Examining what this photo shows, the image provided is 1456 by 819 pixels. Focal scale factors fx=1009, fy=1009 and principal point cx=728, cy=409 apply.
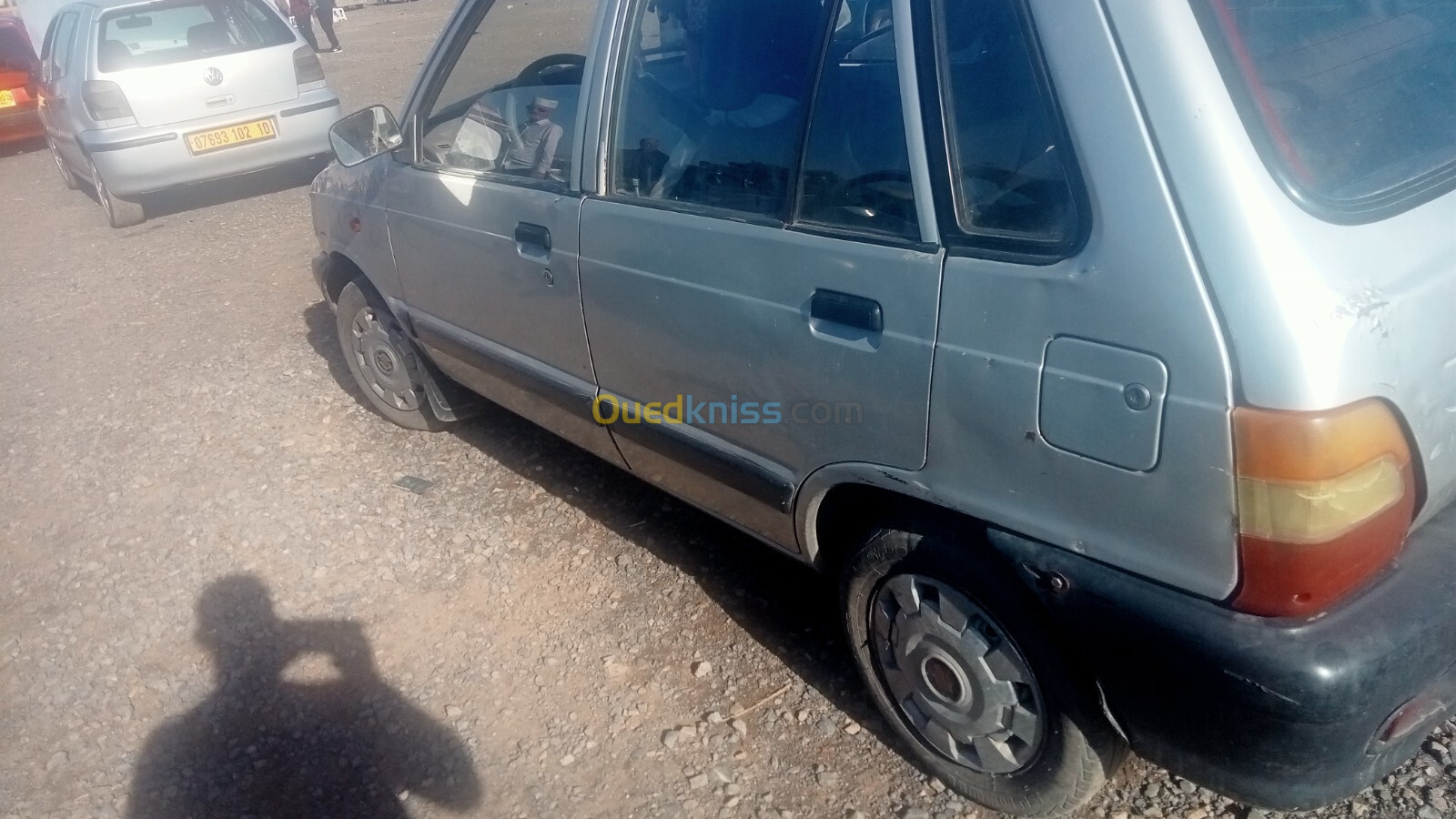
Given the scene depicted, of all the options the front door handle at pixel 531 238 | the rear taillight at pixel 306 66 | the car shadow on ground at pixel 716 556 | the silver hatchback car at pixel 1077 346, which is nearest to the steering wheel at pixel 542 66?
the silver hatchback car at pixel 1077 346

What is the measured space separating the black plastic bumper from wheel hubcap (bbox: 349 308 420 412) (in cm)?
295

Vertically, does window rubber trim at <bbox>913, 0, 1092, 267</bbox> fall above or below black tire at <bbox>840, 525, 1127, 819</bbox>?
above

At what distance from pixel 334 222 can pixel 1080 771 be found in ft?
10.9

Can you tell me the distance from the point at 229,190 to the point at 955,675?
8.63 meters

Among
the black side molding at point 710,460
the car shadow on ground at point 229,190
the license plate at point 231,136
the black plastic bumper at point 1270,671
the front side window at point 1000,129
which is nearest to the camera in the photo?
the black plastic bumper at point 1270,671

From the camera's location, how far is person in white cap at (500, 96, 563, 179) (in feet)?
9.43

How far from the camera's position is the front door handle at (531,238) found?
2.80m

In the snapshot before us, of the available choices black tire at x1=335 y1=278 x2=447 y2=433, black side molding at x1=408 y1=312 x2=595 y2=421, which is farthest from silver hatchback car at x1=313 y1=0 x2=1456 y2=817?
black tire at x1=335 y1=278 x2=447 y2=433

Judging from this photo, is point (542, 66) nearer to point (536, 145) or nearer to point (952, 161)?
point (536, 145)

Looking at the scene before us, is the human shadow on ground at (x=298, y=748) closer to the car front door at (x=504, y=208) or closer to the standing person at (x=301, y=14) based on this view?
the car front door at (x=504, y=208)

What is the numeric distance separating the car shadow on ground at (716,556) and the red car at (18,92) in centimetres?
1006

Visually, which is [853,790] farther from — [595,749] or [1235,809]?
[1235,809]

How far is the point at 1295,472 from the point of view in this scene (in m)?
1.48

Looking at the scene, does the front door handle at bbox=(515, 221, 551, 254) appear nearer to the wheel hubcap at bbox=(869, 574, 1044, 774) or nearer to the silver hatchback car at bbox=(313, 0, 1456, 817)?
the silver hatchback car at bbox=(313, 0, 1456, 817)
